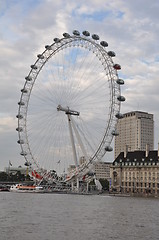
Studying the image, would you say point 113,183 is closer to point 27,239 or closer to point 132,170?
point 132,170

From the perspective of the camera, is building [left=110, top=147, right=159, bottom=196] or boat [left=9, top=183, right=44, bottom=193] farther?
building [left=110, top=147, right=159, bottom=196]

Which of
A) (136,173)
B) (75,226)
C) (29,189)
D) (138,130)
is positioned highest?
(138,130)

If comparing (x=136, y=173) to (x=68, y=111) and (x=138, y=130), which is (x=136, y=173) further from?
(x=138, y=130)

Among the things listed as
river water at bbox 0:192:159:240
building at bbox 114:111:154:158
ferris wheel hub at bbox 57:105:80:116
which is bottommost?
river water at bbox 0:192:159:240

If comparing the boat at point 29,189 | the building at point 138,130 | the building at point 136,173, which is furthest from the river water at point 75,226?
the building at point 138,130

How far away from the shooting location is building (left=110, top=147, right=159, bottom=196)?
354 feet

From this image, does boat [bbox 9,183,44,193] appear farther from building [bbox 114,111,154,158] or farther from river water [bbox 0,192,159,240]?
building [bbox 114,111,154,158]

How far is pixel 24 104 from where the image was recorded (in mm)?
73688

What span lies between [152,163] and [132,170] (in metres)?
6.96

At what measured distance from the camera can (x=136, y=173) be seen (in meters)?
113

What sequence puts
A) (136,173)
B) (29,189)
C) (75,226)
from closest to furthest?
(75,226), (29,189), (136,173)

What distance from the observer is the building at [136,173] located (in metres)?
108

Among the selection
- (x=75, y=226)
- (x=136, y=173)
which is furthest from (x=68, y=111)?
(x=136, y=173)

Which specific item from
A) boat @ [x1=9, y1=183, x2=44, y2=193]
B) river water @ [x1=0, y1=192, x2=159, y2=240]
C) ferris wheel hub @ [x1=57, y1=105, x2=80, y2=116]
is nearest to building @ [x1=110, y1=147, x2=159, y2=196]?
boat @ [x1=9, y1=183, x2=44, y2=193]
